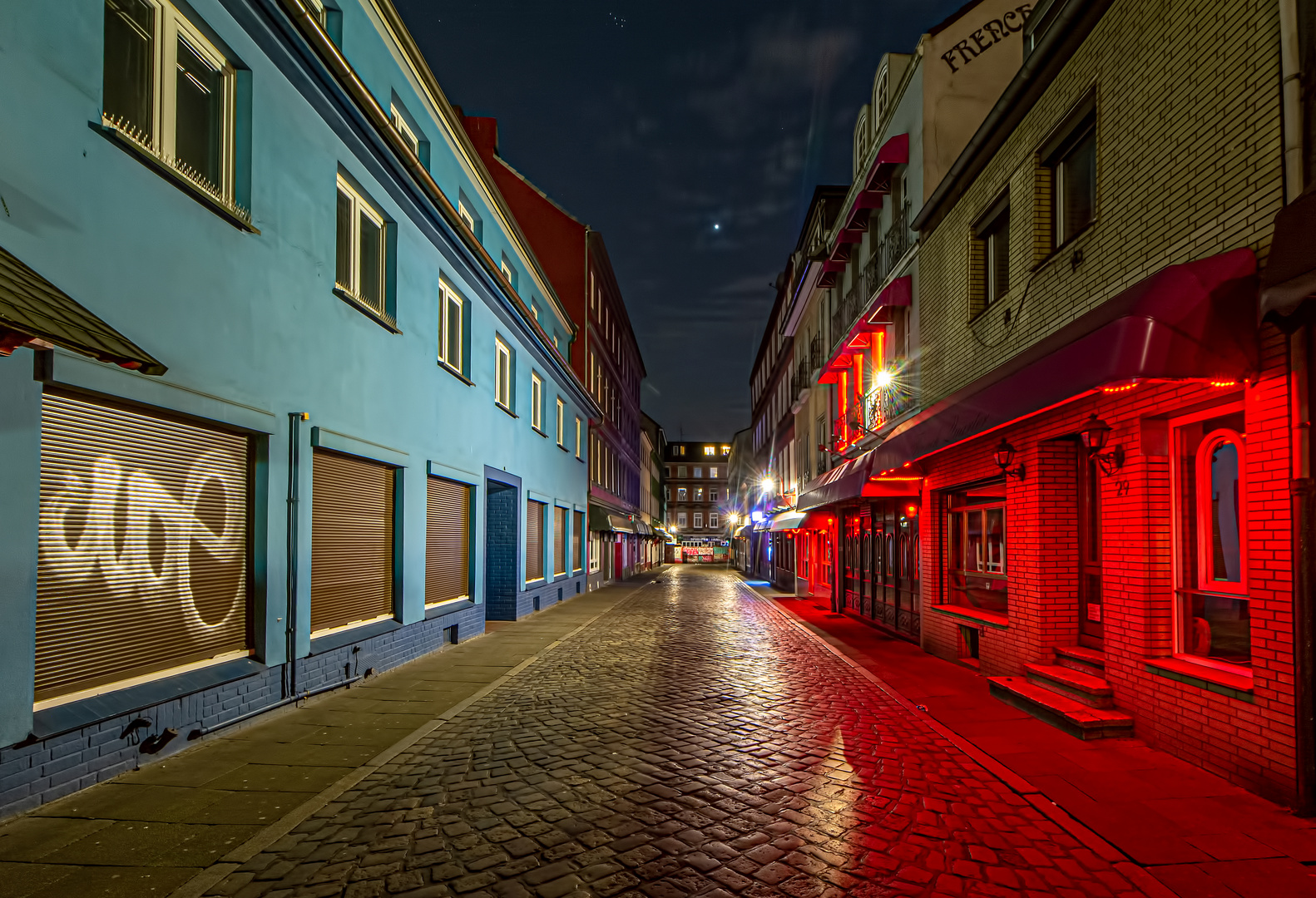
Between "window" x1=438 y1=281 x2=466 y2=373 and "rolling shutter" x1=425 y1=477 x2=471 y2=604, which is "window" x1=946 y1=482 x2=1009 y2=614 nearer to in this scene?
"rolling shutter" x1=425 y1=477 x2=471 y2=604

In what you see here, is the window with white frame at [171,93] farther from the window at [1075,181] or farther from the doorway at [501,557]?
the doorway at [501,557]

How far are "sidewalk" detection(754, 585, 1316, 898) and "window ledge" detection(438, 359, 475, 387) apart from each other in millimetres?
8781

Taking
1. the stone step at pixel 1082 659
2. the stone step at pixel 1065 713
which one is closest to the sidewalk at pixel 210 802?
the stone step at pixel 1065 713

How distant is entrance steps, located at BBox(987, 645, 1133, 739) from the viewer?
22.0 feet

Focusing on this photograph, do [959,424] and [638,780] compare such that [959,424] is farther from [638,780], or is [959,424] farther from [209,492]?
[209,492]

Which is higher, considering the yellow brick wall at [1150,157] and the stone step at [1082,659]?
the yellow brick wall at [1150,157]

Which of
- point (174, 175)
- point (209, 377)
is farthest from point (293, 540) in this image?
point (174, 175)

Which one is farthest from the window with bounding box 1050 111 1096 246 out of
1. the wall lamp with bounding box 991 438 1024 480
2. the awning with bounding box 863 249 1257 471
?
the awning with bounding box 863 249 1257 471

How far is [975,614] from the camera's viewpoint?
10.6m

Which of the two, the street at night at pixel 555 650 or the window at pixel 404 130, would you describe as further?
the window at pixel 404 130

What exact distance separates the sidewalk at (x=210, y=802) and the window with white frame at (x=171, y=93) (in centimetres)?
478

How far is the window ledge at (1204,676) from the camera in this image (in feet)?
18.0

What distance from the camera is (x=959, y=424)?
8.66 metres

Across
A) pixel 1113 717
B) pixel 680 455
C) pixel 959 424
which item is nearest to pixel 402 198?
pixel 959 424
